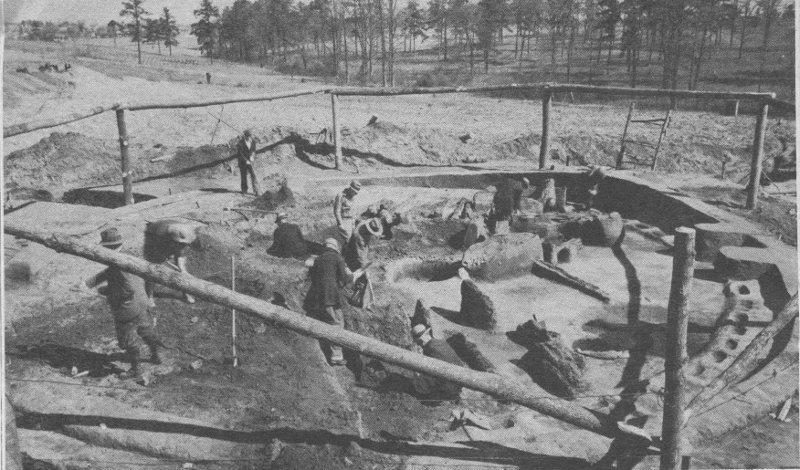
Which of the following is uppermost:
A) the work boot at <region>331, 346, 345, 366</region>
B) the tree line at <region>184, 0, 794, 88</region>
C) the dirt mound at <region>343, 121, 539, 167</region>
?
the tree line at <region>184, 0, 794, 88</region>

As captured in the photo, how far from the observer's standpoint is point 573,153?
16.5 m

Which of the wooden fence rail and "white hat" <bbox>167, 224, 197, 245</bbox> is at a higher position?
the wooden fence rail

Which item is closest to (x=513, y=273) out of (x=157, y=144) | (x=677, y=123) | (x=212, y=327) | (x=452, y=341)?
(x=452, y=341)

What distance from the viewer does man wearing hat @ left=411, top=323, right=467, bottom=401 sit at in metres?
5.39

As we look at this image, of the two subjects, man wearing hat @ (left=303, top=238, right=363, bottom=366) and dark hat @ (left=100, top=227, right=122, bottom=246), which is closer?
dark hat @ (left=100, top=227, right=122, bottom=246)

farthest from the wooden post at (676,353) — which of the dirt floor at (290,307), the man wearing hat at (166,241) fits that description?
the man wearing hat at (166,241)

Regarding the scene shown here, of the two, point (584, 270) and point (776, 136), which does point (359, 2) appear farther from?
point (584, 270)

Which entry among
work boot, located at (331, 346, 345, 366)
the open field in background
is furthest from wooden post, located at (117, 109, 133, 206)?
the open field in background

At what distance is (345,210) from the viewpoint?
9.41m

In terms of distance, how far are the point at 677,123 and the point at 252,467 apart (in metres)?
21.8

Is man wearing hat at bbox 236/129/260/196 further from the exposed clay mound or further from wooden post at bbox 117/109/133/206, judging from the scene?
the exposed clay mound

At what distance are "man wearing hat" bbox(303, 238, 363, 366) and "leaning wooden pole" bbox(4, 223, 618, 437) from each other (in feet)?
7.57

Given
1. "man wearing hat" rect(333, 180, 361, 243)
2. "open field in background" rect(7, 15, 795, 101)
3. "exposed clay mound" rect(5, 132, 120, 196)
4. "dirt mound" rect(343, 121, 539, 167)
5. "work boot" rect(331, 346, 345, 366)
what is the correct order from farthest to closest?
"open field in background" rect(7, 15, 795, 101), "dirt mound" rect(343, 121, 539, 167), "exposed clay mound" rect(5, 132, 120, 196), "man wearing hat" rect(333, 180, 361, 243), "work boot" rect(331, 346, 345, 366)

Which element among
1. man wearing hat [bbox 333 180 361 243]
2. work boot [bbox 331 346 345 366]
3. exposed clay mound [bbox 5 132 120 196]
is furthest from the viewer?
exposed clay mound [bbox 5 132 120 196]
